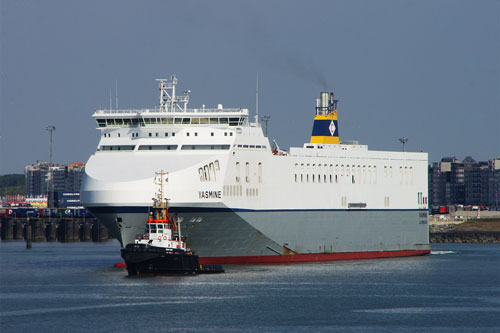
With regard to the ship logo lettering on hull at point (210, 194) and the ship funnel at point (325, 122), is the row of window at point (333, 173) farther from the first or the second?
the ship logo lettering on hull at point (210, 194)

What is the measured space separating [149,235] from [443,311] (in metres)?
16.4

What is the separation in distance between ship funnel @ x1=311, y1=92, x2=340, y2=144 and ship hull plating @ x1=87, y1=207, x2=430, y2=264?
5.83 m

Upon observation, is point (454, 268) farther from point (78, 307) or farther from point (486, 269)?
point (78, 307)

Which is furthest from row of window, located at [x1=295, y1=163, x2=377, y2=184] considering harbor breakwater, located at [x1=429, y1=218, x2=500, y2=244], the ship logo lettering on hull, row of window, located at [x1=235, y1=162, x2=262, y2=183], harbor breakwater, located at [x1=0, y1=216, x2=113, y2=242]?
harbor breakwater, located at [x1=0, y1=216, x2=113, y2=242]

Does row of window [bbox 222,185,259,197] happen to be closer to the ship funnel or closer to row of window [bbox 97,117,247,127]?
row of window [bbox 97,117,247,127]

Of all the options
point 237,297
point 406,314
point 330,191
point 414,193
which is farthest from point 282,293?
point 414,193

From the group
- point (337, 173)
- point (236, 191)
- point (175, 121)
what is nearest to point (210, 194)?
point (236, 191)

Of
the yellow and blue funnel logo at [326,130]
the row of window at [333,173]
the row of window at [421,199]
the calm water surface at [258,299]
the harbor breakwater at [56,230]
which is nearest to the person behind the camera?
the calm water surface at [258,299]

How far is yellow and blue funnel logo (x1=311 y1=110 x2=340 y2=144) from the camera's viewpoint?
71125 millimetres

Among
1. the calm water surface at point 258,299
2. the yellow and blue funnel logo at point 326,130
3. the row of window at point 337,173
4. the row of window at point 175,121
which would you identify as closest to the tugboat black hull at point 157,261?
the calm water surface at point 258,299

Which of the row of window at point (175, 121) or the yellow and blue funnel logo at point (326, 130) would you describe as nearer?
the row of window at point (175, 121)

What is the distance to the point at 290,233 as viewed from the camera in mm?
62719

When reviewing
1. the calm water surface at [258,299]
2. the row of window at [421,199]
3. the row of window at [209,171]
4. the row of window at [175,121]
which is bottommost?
the calm water surface at [258,299]

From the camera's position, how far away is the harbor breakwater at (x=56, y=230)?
111125mm
